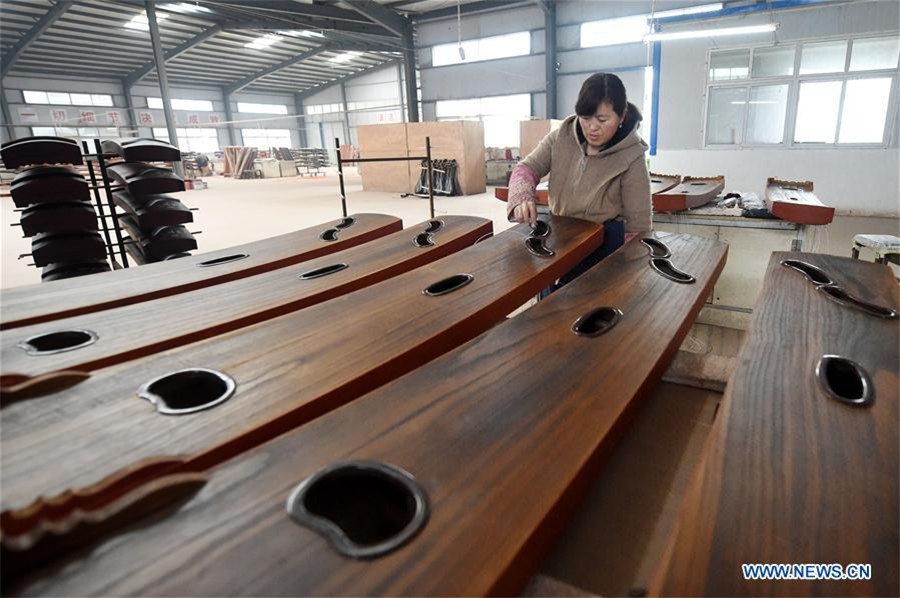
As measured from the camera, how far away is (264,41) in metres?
18.9

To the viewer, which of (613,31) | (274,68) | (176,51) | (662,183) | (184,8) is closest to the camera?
(662,183)

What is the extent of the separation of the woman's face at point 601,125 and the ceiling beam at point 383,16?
14267mm

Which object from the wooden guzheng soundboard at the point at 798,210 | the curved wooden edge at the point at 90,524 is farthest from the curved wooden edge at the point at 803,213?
the curved wooden edge at the point at 90,524

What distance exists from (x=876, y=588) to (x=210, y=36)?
21.0 metres

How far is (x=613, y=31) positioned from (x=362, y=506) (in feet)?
54.1

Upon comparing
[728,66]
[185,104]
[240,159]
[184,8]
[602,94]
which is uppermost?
[184,8]

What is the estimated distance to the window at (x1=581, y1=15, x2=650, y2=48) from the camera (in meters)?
13.7

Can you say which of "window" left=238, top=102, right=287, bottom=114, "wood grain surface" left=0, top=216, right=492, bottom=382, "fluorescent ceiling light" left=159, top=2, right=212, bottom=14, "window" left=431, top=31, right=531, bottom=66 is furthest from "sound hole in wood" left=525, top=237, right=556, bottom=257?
"window" left=238, top=102, right=287, bottom=114

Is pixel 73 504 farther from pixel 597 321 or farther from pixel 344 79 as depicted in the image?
pixel 344 79

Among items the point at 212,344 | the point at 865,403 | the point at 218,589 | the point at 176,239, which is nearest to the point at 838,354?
the point at 865,403

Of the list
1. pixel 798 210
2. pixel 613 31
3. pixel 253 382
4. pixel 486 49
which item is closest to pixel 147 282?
pixel 253 382

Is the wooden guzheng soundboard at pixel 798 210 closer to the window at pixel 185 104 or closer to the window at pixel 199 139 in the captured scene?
the window at pixel 185 104

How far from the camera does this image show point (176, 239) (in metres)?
3.33

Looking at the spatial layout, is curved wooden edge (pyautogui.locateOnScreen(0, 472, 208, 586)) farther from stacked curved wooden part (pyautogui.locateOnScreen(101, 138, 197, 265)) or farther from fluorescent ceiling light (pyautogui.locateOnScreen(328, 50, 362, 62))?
fluorescent ceiling light (pyautogui.locateOnScreen(328, 50, 362, 62))
